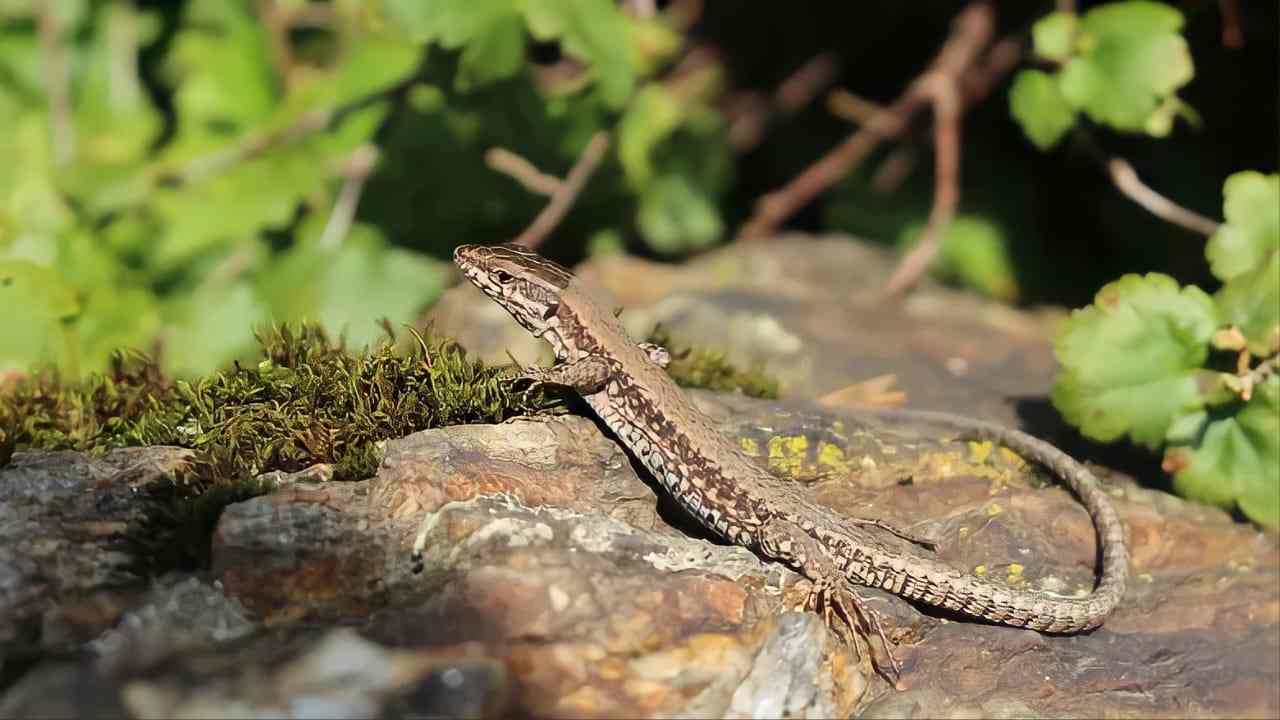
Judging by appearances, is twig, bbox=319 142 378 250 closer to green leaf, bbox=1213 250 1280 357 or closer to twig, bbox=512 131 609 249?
twig, bbox=512 131 609 249

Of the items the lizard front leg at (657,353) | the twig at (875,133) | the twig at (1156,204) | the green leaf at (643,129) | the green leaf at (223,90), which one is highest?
the green leaf at (223,90)

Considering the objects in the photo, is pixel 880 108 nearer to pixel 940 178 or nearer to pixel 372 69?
pixel 940 178

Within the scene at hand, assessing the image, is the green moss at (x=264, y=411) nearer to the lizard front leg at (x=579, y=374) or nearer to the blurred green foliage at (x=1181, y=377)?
the lizard front leg at (x=579, y=374)

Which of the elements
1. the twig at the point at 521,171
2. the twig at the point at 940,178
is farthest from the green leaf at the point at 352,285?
the twig at the point at 940,178

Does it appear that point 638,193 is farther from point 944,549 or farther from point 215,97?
point 944,549

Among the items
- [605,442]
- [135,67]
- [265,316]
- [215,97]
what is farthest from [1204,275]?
[135,67]

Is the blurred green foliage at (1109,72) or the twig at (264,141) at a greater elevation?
the twig at (264,141)
